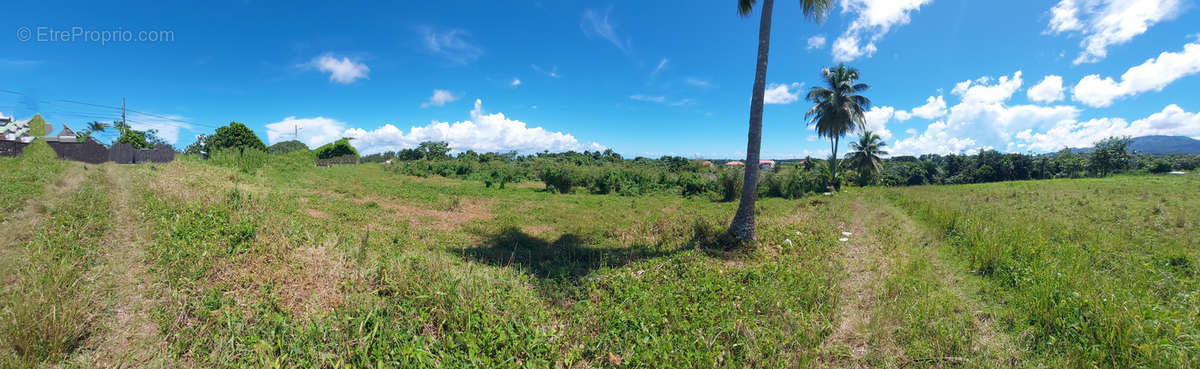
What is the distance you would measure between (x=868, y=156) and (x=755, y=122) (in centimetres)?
3428

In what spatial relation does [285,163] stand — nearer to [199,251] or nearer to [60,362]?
[199,251]

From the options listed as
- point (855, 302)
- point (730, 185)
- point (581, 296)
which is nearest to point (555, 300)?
point (581, 296)

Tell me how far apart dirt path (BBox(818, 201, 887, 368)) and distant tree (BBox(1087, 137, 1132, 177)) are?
170ft

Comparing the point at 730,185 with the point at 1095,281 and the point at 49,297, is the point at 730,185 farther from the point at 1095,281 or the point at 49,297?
the point at 49,297

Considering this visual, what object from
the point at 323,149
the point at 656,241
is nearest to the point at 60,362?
the point at 656,241

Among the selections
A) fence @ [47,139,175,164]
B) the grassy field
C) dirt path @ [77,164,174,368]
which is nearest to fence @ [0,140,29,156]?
fence @ [47,139,175,164]

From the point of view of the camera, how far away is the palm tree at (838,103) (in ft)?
84.3

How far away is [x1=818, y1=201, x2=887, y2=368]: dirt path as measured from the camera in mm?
3549

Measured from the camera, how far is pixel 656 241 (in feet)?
25.3

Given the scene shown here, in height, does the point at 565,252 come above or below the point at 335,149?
below

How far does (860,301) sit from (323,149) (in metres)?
53.0

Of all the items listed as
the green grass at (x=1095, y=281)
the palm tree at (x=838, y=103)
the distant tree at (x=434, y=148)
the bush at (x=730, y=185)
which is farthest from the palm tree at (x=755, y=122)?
the distant tree at (x=434, y=148)

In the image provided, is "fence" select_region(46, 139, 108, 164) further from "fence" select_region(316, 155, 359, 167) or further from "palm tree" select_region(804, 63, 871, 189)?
"palm tree" select_region(804, 63, 871, 189)

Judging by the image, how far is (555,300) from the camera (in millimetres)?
4457
